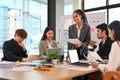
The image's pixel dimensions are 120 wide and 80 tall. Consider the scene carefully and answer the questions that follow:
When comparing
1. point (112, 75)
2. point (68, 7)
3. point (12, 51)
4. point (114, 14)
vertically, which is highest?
point (68, 7)

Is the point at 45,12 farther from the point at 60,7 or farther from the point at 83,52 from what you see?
the point at 83,52

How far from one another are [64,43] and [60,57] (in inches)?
100

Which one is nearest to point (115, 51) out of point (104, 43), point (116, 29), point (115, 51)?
A: point (115, 51)

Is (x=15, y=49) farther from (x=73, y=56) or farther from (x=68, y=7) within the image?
(x=68, y=7)

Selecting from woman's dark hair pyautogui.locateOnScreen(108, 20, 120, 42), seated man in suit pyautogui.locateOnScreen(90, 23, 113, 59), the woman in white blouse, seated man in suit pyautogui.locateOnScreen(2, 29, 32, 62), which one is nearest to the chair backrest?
the woman in white blouse

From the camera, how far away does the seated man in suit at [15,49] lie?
3.23 meters

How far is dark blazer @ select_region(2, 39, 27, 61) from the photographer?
323 centimetres

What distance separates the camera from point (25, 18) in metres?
5.31

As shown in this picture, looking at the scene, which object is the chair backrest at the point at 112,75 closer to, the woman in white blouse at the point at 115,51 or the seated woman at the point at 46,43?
the woman in white blouse at the point at 115,51

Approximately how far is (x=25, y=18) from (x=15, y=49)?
2120 millimetres

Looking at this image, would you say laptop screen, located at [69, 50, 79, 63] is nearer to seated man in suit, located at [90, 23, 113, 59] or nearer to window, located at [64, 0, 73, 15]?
seated man in suit, located at [90, 23, 113, 59]

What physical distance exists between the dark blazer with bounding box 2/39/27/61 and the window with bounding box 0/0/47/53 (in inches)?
60.9

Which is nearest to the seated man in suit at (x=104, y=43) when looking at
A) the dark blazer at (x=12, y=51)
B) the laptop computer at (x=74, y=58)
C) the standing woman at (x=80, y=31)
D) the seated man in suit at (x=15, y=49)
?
the standing woman at (x=80, y=31)

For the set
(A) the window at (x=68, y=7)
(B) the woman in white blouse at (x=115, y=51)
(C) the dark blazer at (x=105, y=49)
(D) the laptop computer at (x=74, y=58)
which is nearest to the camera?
(B) the woman in white blouse at (x=115, y=51)
